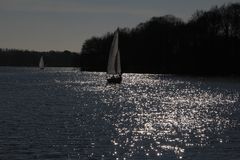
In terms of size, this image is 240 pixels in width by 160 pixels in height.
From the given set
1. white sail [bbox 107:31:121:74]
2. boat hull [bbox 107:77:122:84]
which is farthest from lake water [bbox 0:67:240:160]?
boat hull [bbox 107:77:122:84]

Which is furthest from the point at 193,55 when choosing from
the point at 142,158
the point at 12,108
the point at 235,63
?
the point at 142,158

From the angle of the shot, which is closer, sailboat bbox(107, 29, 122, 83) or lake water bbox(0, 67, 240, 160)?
lake water bbox(0, 67, 240, 160)

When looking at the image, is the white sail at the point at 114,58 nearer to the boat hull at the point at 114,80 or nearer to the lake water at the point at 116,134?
the boat hull at the point at 114,80

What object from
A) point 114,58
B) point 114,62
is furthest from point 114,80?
point 114,58

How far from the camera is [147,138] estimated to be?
3978 cm

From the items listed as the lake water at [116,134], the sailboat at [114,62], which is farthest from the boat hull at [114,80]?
the lake water at [116,134]

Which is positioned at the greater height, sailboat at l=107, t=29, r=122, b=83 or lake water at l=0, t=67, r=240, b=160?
sailboat at l=107, t=29, r=122, b=83

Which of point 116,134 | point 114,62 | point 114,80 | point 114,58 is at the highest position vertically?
point 114,58

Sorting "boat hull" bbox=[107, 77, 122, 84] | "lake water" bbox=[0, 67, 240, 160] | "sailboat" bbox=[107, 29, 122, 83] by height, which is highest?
"sailboat" bbox=[107, 29, 122, 83]

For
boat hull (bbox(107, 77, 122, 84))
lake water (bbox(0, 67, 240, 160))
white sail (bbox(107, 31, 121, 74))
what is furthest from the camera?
boat hull (bbox(107, 77, 122, 84))

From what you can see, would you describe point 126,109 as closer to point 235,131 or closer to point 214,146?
point 235,131

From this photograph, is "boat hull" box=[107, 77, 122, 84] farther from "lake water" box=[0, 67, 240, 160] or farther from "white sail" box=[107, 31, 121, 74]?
"lake water" box=[0, 67, 240, 160]

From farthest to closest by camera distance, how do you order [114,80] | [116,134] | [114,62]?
1. [114,80]
2. [114,62]
3. [116,134]

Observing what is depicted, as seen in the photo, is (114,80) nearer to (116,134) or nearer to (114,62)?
(114,62)
